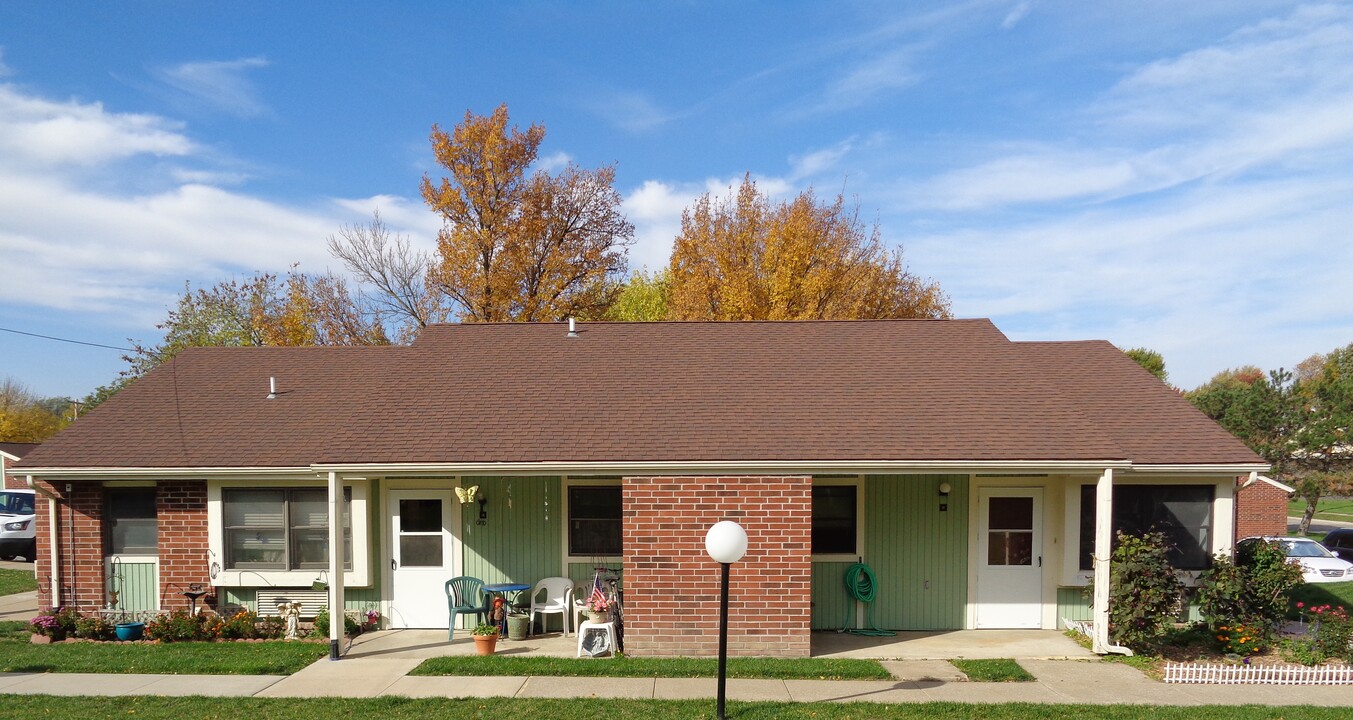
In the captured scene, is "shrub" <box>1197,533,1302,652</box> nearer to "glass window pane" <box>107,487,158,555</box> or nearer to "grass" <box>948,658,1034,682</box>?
"grass" <box>948,658,1034,682</box>

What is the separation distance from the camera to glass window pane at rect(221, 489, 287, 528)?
10.8 meters

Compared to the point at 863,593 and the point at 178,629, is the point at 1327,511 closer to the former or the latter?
the point at 863,593

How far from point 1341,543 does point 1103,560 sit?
48.6ft

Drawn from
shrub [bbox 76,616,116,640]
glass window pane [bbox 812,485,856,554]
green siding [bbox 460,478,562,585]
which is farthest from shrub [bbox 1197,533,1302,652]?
shrub [bbox 76,616,116,640]

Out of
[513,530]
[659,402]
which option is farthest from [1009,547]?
[513,530]

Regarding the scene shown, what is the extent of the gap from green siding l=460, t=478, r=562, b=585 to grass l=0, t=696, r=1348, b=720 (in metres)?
3.15

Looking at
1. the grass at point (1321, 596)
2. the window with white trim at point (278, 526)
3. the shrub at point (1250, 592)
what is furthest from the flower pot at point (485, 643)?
the grass at point (1321, 596)

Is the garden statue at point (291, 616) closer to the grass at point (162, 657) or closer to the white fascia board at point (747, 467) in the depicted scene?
the grass at point (162, 657)

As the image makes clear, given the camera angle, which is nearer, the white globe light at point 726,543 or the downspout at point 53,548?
the white globe light at point 726,543

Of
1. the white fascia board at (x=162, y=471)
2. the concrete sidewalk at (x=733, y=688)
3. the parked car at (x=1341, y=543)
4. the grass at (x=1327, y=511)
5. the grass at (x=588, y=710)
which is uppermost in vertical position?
the grass at (x=1327, y=511)

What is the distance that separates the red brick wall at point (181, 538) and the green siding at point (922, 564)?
9077 millimetres

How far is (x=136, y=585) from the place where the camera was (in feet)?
35.9

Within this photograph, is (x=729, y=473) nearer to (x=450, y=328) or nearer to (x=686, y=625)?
(x=686, y=625)

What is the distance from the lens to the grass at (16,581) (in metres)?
15.0
